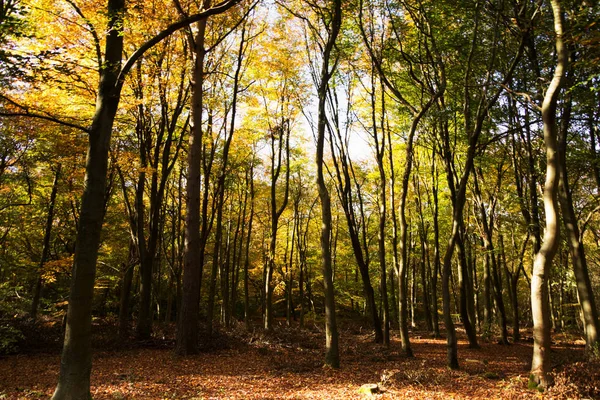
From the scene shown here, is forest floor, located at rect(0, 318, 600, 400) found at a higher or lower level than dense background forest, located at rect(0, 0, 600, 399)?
lower

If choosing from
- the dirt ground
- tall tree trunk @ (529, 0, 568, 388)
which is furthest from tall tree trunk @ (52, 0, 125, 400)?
tall tree trunk @ (529, 0, 568, 388)

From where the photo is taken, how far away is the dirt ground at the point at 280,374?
5.99 m

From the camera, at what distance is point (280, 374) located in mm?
7906

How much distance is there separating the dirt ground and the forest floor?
2 centimetres

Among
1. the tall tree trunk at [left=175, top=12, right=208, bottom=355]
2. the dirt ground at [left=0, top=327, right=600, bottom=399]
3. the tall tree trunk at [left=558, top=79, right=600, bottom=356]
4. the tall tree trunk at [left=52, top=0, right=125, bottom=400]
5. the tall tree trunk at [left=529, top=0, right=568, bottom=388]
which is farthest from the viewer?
the tall tree trunk at [left=175, top=12, right=208, bottom=355]

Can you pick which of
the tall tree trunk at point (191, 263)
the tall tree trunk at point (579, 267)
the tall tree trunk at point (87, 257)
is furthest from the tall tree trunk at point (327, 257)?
the tall tree trunk at point (579, 267)

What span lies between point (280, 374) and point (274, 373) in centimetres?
16

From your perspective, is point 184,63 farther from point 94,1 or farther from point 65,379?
point 65,379

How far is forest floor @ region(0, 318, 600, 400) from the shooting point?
19.7 ft

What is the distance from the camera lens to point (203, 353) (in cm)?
1007

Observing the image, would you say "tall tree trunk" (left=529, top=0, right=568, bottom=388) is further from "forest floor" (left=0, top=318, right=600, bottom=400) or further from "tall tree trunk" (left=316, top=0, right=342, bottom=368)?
"tall tree trunk" (left=316, top=0, right=342, bottom=368)

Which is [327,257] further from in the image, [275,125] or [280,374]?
[275,125]

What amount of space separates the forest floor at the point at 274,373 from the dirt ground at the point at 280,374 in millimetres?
19

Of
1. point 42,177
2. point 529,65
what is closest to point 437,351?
point 529,65
